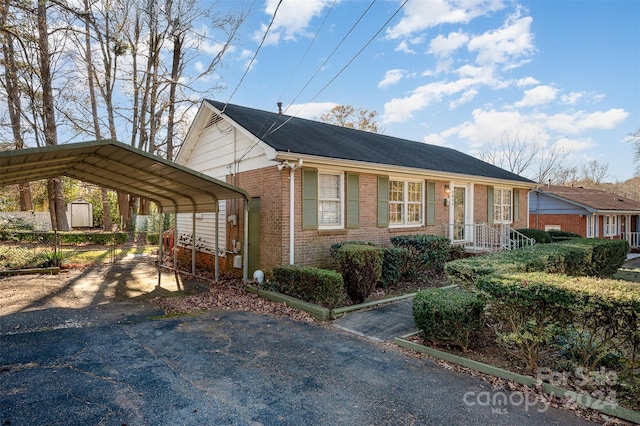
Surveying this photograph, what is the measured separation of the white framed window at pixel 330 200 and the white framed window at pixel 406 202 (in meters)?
2.20

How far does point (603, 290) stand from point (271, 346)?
13.5 ft

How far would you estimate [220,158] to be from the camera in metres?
11.5

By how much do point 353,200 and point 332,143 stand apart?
219 centimetres

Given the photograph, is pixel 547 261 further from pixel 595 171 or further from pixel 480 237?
pixel 595 171

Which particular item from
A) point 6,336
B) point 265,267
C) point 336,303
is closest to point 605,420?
point 336,303

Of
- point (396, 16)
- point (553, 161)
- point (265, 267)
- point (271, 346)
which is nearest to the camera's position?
point (271, 346)

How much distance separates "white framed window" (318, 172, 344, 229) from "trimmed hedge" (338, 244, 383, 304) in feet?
7.18

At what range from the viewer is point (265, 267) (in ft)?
29.9

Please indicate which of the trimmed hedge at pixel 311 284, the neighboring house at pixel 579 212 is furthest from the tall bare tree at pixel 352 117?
the trimmed hedge at pixel 311 284

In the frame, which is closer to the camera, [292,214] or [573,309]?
[573,309]

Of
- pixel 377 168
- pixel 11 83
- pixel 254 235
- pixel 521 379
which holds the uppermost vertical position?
pixel 11 83

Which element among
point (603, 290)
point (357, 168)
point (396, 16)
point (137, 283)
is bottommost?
point (137, 283)

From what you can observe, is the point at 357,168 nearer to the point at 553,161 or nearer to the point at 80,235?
the point at 80,235

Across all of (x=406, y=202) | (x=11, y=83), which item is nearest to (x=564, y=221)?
(x=406, y=202)
